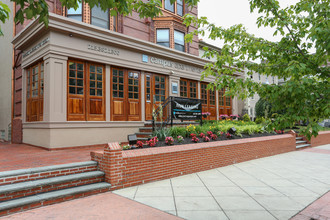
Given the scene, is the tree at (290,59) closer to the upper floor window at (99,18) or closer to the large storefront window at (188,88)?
the upper floor window at (99,18)

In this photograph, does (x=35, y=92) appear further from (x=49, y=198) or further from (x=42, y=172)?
(x=49, y=198)

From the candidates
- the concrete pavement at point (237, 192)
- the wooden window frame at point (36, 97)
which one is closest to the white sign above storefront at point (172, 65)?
the wooden window frame at point (36, 97)

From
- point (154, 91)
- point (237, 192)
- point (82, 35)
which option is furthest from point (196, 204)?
point (154, 91)

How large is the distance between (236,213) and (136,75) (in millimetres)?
8531

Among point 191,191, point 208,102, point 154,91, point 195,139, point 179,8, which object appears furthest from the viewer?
point 208,102

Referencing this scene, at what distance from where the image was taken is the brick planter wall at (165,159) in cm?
513

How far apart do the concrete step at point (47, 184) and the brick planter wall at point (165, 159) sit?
351mm

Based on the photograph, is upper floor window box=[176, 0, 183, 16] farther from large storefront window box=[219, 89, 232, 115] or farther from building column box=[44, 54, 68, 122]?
building column box=[44, 54, 68, 122]

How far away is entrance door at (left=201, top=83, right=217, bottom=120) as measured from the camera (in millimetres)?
14914

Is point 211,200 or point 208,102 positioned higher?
point 208,102

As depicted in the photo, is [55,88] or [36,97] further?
[36,97]

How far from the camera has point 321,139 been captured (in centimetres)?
1555

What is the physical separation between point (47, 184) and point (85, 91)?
551cm

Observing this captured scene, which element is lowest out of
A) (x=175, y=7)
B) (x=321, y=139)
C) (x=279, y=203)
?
(x=279, y=203)
